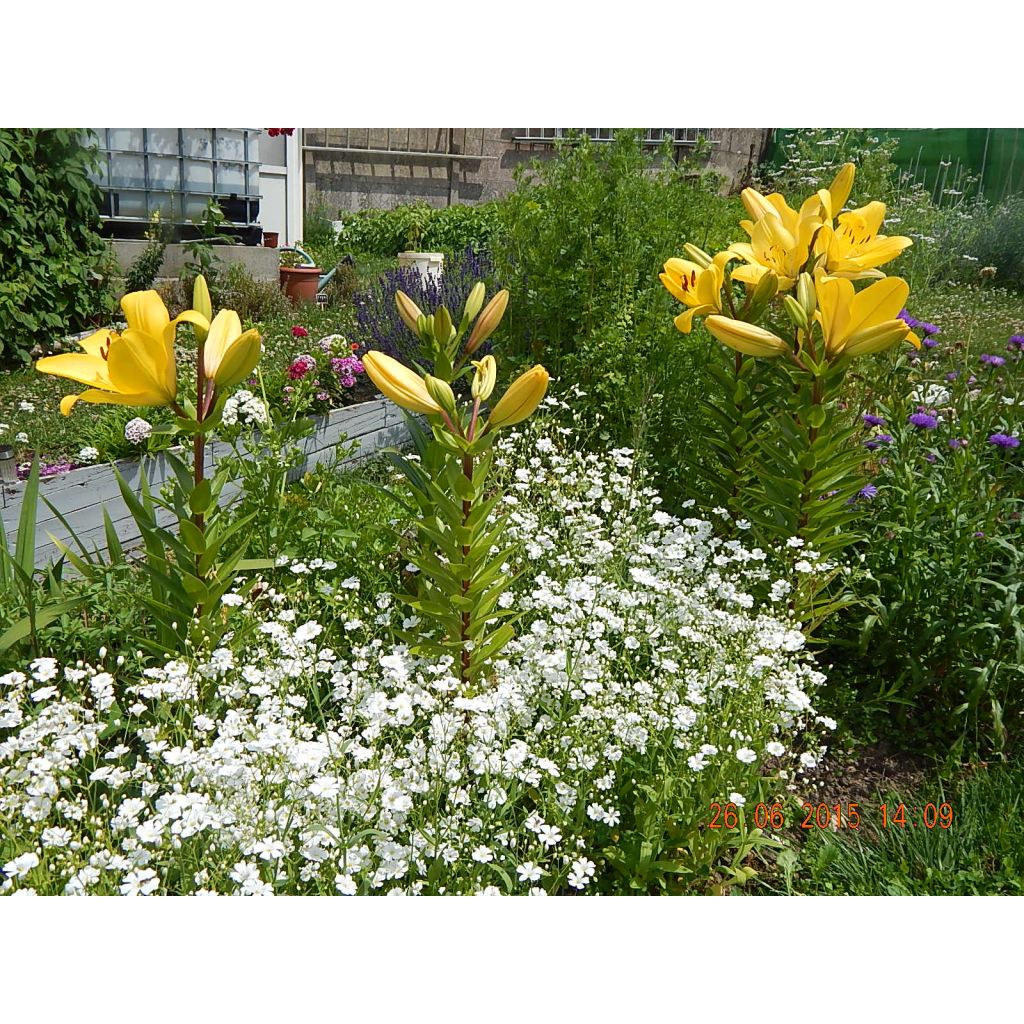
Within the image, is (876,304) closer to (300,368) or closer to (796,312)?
(796,312)

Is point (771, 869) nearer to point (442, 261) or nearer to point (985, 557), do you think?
point (985, 557)

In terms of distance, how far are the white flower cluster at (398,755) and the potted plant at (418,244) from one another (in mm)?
3573

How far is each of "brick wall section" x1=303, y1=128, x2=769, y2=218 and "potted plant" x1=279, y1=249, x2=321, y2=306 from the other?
0.55 m

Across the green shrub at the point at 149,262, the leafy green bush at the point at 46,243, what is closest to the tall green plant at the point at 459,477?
the leafy green bush at the point at 46,243

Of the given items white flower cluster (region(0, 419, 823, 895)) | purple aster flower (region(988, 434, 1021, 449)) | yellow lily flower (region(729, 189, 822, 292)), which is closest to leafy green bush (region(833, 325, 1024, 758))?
purple aster flower (region(988, 434, 1021, 449))

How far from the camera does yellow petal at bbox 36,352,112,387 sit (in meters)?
2.16

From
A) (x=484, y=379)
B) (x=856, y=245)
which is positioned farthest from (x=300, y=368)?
(x=856, y=245)

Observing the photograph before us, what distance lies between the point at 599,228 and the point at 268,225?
258cm

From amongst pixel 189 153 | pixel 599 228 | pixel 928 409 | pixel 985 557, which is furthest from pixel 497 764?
pixel 189 153

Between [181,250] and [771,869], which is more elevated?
[181,250]

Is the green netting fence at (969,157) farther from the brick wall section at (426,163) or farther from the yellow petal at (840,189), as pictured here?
the yellow petal at (840,189)

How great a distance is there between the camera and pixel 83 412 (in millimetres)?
4297

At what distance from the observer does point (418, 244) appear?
5941 millimetres

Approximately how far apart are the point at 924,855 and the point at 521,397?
1565 mm
